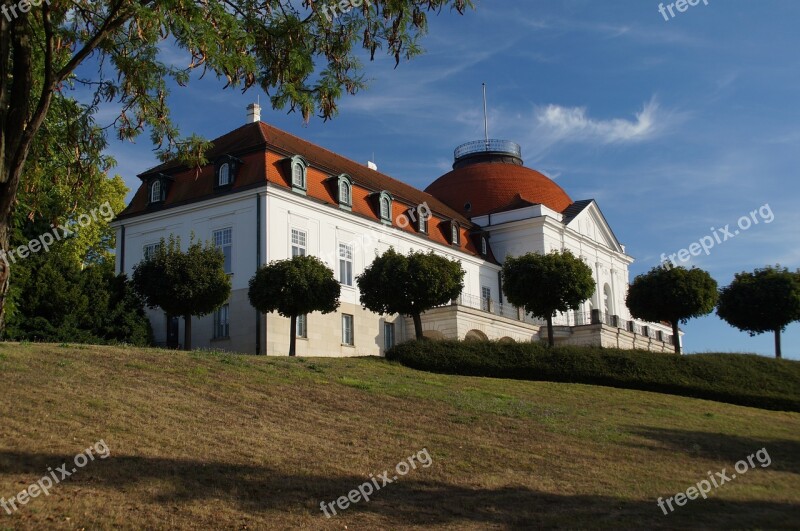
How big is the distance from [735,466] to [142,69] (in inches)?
517

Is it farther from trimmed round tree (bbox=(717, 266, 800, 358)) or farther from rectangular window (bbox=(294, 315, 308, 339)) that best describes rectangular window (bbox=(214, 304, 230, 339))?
trimmed round tree (bbox=(717, 266, 800, 358))

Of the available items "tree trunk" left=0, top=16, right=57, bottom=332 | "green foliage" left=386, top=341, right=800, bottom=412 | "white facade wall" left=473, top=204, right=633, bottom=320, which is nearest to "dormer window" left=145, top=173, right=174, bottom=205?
"green foliage" left=386, top=341, right=800, bottom=412

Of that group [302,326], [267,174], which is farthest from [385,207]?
[302,326]

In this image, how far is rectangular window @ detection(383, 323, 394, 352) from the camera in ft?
127

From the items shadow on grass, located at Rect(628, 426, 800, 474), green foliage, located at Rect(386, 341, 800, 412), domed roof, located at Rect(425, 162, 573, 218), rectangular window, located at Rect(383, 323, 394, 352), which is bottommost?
shadow on grass, located at Rect(628, 426, 800, 474)

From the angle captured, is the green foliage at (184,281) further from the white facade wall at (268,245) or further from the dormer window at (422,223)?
the dormer window at (422,223)

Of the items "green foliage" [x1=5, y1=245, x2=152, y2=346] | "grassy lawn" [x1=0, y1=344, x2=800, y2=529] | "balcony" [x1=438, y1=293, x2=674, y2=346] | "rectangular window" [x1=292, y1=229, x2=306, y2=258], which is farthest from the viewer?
"balcony" [x1=438, y1=293, x2=674, y2=346]

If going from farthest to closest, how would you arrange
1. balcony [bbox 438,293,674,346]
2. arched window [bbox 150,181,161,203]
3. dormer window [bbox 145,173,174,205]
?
balcony [bbox 438,293,674,346] < arched window [bbox 150,181,161,203] < dormer window [bbox 145,173,174,205]

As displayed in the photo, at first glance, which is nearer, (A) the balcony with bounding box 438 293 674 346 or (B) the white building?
(B) the white building

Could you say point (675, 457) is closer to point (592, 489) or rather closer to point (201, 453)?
point (592, 489)

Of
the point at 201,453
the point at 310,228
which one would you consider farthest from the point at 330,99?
the point at 310,228

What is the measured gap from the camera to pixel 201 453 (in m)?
12.9

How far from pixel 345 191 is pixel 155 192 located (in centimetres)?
794

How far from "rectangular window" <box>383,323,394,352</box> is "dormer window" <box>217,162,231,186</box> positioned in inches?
371
